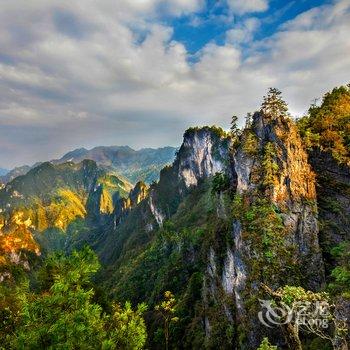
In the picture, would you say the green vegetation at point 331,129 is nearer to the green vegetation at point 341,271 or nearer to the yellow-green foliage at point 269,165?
the yellow-green foliage at point 269,165

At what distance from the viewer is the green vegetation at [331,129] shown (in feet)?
194

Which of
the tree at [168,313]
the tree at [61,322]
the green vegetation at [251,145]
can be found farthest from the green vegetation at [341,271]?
the tree at [168,313]

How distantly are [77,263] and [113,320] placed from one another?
5312 millimetres

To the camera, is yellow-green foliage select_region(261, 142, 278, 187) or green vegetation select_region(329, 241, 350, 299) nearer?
green vegetation select_region(329, 241, 350, 299)

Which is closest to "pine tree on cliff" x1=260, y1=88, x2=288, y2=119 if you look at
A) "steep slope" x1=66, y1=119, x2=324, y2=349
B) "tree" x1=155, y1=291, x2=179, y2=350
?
"steep slope" x1=66, y1=119, x2=324, y2=349

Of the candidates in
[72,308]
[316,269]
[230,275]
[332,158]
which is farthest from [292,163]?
[72,308]

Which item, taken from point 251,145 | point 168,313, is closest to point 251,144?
point 251,145

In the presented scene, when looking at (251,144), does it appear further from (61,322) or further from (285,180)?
(61,322)

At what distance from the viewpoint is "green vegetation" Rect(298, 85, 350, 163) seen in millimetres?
59209

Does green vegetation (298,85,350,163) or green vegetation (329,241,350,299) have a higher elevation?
green vegetation (298,85,350,163)

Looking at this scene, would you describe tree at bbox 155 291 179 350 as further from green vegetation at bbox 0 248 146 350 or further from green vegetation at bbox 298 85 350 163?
green vegetation at bbox 0 248 146 350

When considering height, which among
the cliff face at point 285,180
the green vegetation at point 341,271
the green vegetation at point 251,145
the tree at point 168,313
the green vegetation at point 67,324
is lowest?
the tree at point 168,313

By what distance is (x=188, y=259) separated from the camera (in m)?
125

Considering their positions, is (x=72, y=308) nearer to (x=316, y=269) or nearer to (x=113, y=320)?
(x=113, y=320)
